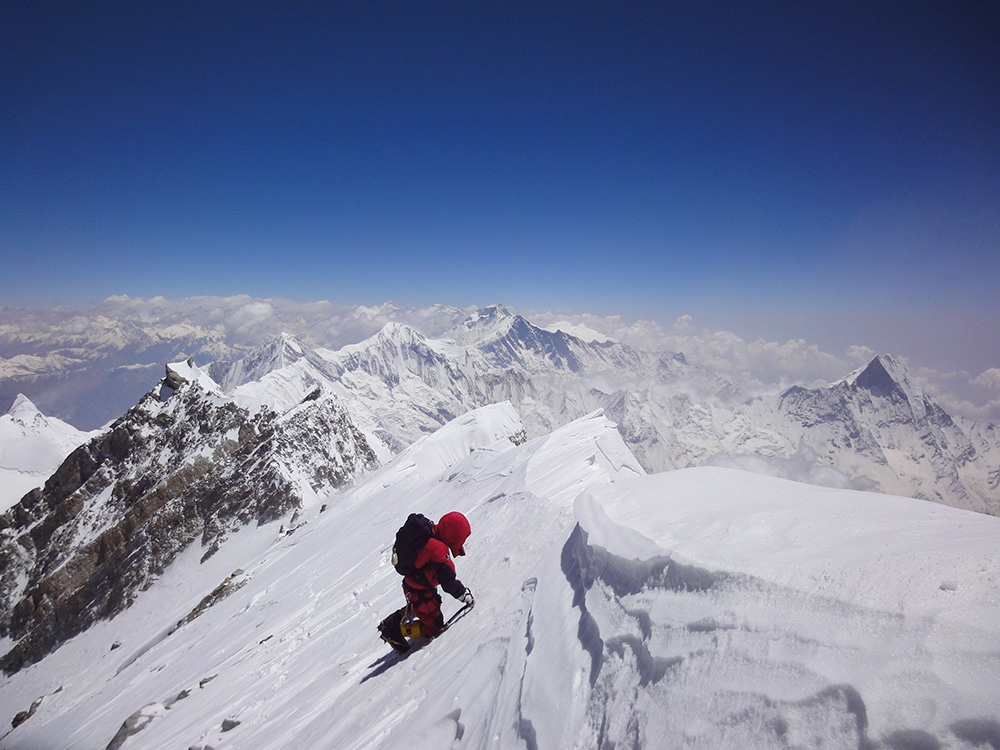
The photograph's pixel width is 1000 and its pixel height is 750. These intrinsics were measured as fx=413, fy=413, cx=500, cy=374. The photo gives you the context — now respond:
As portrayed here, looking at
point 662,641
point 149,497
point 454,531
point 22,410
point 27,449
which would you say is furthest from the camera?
point 22,410

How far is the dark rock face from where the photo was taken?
4038cm

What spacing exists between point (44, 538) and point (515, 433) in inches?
2281

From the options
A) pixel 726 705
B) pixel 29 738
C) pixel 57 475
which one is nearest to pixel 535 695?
pixel 726 705

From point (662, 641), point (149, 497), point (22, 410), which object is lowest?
point (662, 641)

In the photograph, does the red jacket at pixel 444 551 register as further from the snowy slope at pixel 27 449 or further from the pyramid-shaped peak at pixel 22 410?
the pyramid-shaped peak at pixel 22 410

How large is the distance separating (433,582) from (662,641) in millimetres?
3818

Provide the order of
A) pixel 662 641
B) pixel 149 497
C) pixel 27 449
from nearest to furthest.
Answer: pixel 662 641, pixel 149 497, pixel 27 449

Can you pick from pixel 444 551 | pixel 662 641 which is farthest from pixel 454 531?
pixel 662 641

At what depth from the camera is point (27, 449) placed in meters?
106

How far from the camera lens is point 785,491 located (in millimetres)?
6324

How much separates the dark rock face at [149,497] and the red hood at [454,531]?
4121cm

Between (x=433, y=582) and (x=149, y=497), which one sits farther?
(x=149, y=497)

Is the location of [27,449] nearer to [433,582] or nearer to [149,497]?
[149,497]

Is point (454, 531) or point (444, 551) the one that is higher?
point (454, 531)
